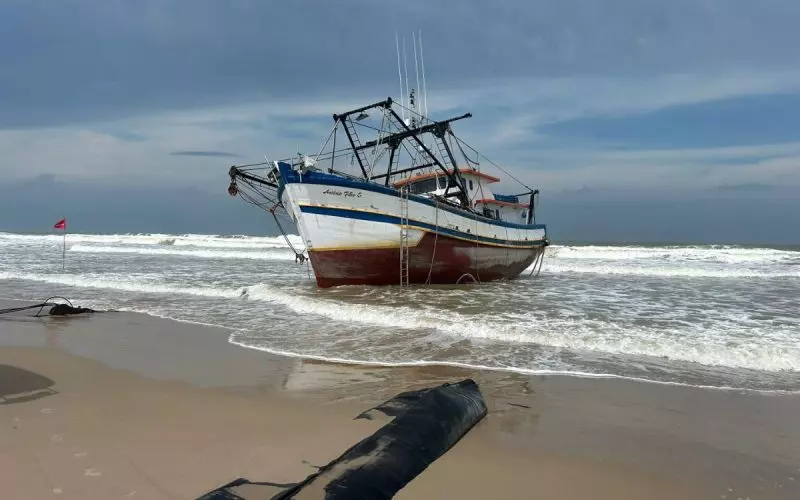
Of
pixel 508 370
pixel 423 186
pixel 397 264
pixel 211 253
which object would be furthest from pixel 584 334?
pixel 211 253

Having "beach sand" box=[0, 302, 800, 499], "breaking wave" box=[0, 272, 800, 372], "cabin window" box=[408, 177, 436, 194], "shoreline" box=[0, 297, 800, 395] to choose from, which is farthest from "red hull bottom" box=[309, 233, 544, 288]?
"beach sand" box=[0, 302, 800, 499]

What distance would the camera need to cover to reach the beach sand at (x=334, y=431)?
3.16 metres

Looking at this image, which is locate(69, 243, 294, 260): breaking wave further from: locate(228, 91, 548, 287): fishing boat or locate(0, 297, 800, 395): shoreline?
locate(0, 297, 800, 395): shoreline

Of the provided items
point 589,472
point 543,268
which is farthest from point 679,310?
point 543,268

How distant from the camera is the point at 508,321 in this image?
9.09m

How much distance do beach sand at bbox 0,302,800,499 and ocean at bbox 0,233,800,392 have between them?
0.82m

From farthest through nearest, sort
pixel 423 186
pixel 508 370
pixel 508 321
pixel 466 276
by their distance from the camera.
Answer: pixel 423 186
pixel 466 276
pixel 508 321
pixel 508 370

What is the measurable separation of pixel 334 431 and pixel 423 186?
48.5 ft

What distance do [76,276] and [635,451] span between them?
1905 centimetres

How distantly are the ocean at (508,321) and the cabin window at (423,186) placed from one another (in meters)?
4.55

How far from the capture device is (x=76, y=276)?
1741 cm

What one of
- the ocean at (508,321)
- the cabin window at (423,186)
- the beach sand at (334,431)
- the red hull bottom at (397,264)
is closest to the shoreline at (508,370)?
the ocean at (508,321)

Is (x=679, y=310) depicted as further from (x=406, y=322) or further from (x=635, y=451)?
(x=635, y=451)

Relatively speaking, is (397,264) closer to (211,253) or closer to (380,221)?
(380,221)
